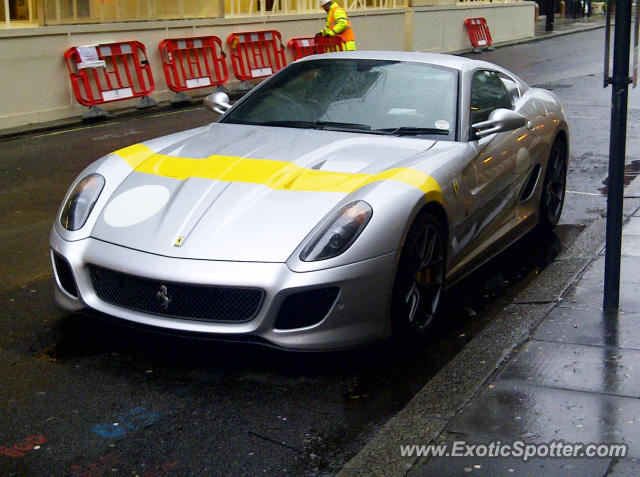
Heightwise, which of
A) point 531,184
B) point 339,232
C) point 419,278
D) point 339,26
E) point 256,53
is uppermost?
point 339,26

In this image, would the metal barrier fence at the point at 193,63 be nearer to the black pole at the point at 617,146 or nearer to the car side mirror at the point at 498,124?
the car side mirror at the point at 498,124

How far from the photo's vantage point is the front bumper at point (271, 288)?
4652mm

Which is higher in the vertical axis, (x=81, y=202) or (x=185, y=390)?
(x=81, y=202)

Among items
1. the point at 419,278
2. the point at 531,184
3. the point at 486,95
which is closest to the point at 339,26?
the point at 531,184

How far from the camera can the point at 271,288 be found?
4625mm

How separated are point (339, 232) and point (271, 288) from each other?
0.45m

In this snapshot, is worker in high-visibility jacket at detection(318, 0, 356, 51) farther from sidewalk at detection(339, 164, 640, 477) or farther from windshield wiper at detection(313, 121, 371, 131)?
sidewalk at detection(339, 164, 640, 477)

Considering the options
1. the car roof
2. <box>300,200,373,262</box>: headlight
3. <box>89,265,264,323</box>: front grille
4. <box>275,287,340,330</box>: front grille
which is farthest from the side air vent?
<box>89,265,264,323</box>: front grille

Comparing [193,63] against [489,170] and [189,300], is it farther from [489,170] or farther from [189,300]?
[189,300]

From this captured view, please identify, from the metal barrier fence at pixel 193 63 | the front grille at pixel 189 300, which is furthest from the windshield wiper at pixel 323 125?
the metal barrier fence at pixel 193 63

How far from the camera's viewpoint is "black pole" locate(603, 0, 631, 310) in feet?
17.7

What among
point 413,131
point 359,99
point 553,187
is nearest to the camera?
point 413,131

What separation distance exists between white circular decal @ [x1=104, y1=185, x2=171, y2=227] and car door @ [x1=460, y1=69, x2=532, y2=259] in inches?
68.8

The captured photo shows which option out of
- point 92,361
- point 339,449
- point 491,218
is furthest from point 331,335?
point 491,218
